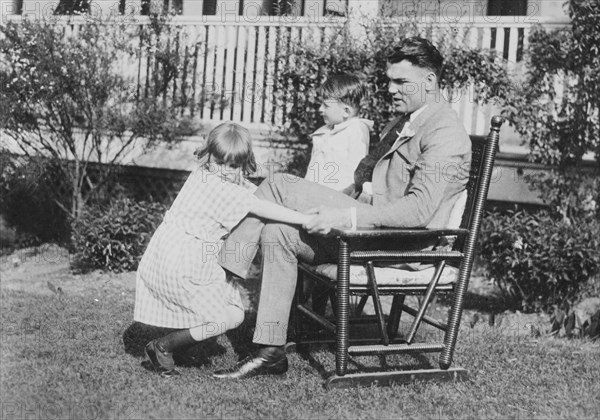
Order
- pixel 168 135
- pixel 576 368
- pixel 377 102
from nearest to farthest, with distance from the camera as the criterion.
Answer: pixel 576 368 → pixel 377 102 → pixel 168 135

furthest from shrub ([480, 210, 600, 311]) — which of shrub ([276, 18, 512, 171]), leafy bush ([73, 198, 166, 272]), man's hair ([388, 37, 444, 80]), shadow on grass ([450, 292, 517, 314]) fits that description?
leafy bush ([73, 198, 166, 272])

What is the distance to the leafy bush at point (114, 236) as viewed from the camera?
22.4ft

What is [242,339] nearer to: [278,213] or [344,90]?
[278,213]

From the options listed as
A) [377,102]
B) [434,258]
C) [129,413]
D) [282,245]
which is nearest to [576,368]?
[434,258]

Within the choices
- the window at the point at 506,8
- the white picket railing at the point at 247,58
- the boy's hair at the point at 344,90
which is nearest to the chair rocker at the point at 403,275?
the boy's hair at the point at 344,90

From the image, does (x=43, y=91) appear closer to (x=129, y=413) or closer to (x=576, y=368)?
Answer: (x=129, y=413)

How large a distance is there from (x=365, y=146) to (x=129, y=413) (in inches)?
104

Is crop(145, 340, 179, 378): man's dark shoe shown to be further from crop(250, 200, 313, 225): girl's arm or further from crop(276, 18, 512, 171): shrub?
crop(276, 18, 512, 171): shrub

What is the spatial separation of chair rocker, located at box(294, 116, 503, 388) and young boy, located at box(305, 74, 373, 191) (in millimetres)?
1220

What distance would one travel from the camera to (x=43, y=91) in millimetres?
7027

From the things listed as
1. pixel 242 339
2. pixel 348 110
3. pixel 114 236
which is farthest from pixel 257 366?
pixel 114 236

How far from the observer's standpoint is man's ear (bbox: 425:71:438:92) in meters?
4.22

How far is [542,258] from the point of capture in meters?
5.75

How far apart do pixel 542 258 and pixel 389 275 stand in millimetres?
2231
